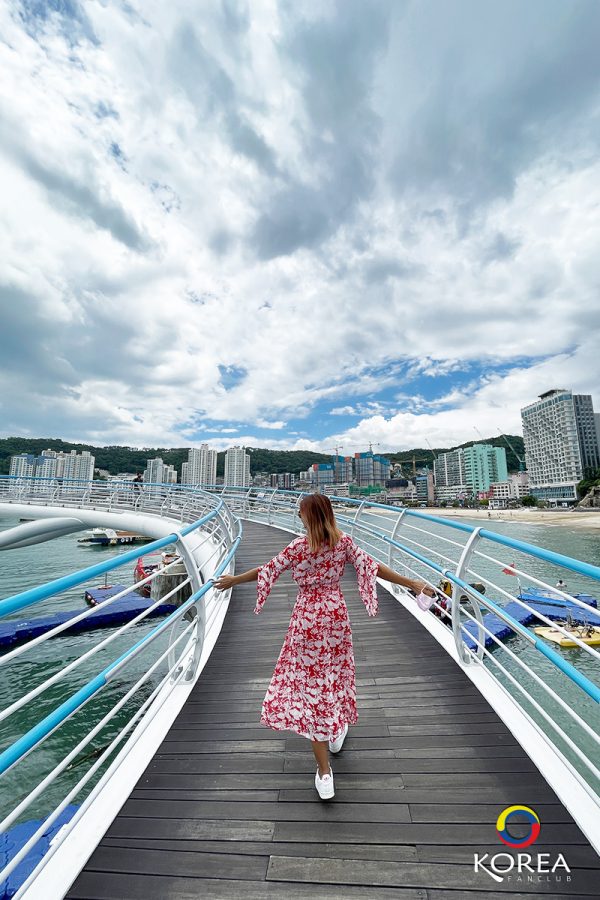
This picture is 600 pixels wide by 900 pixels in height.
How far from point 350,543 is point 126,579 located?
19689 millimetres

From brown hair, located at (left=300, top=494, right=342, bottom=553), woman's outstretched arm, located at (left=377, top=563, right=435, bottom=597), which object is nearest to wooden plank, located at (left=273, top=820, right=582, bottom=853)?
woman's outstretched arm, located at (left=377, top=563, right=435, bottom=597)

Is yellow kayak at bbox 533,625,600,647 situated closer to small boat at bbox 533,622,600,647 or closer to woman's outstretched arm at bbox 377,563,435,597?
small boat at bbox 533,622,600,647

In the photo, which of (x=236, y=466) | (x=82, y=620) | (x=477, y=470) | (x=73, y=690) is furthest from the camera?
(x=477, y=470)

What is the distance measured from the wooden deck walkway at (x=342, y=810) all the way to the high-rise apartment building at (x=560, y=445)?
10982cm

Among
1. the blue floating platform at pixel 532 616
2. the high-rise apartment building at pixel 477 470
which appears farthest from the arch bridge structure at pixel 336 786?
the high-rise apartment building at pixel 477 470

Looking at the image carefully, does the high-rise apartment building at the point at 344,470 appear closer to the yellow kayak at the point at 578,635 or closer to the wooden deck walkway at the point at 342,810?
the yellow kayak at the point at 578,635

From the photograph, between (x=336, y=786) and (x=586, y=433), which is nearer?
(x=336, y=786)

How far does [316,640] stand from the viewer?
1.96 metres

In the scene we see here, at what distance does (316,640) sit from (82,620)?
954cm

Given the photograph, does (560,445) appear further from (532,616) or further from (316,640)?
(316,640)

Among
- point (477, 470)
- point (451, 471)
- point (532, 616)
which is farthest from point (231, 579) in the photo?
point (451, 471)

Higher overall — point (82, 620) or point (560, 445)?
point (560, 445)

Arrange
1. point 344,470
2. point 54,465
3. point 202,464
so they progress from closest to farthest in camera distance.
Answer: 1. point 54,465
2. point 202,464
3. point 344,470

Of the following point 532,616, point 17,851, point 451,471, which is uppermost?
point 451,471
